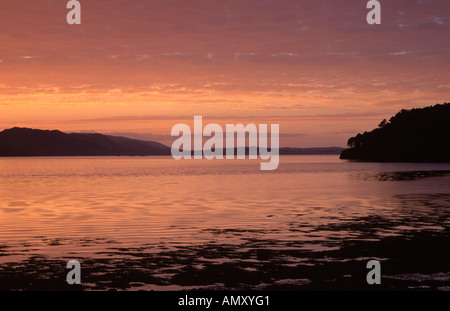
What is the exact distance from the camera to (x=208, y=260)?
70.8 feet

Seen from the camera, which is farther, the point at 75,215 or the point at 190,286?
the point at 75,215

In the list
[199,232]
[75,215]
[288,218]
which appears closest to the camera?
[199,232]

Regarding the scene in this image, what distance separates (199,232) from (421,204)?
24505mm

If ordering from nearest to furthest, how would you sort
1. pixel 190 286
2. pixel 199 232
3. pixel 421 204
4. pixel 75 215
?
pixel 190 286 → pixel 199 232 → pixel 75 215 → pixel 421 204

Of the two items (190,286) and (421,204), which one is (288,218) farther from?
(190,286)

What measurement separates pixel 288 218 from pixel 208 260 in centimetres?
1584

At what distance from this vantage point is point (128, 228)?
3192cm
